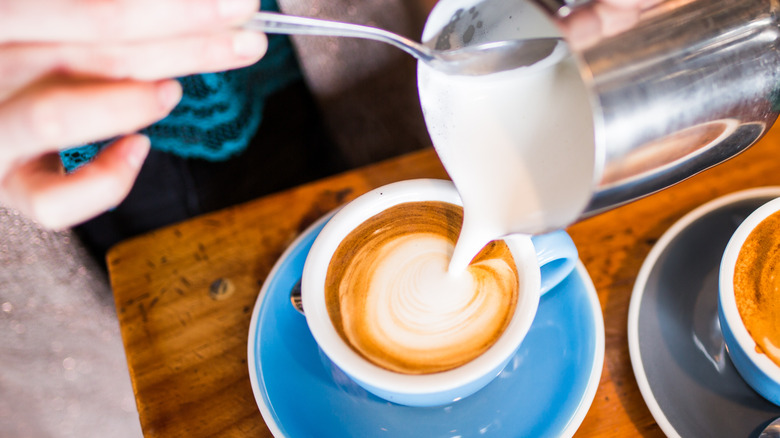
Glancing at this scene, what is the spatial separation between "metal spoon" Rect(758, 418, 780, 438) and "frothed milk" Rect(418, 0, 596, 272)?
322 millimetres

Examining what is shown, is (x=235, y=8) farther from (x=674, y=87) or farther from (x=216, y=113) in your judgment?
(x=216, y=113)

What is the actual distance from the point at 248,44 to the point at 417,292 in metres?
0.35

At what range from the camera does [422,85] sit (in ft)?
2.09

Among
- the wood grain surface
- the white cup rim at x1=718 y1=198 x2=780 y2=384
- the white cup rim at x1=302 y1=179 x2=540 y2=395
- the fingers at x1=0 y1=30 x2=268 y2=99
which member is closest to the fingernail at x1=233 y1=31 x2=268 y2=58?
the fingers at x1=0 y1=30 x2=268 y2=99

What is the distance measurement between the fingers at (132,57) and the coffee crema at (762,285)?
0.56m

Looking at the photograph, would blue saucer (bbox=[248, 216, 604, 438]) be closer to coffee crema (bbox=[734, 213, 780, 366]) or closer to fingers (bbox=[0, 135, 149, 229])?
coffee crema (bbox=[734, 213, 780, 366])

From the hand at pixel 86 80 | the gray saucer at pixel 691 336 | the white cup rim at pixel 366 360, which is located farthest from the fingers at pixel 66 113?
the gray saucer at pixel 691 336

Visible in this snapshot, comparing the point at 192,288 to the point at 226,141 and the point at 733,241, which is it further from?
the point at 733,241

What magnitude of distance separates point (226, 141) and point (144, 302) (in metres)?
0.36

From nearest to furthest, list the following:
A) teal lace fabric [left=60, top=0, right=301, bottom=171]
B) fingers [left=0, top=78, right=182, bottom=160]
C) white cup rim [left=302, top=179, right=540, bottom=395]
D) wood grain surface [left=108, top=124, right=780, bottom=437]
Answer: fingers [left=0, top=78, right=182, bottom=160] < white cup rim [left=302, top=179, right=540, bottom=395] < wood grain surface [left=108, top=124, right=780, bottom=437] < teal lace fabric [left=60, top=0, right=301, bottom=171]

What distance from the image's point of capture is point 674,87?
46 cm

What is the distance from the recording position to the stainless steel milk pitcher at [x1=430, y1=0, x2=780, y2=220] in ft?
1.43

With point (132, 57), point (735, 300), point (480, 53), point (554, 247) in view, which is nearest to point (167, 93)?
point (132, 57)

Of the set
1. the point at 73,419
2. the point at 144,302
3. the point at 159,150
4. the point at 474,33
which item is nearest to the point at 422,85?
the point at 474,33
